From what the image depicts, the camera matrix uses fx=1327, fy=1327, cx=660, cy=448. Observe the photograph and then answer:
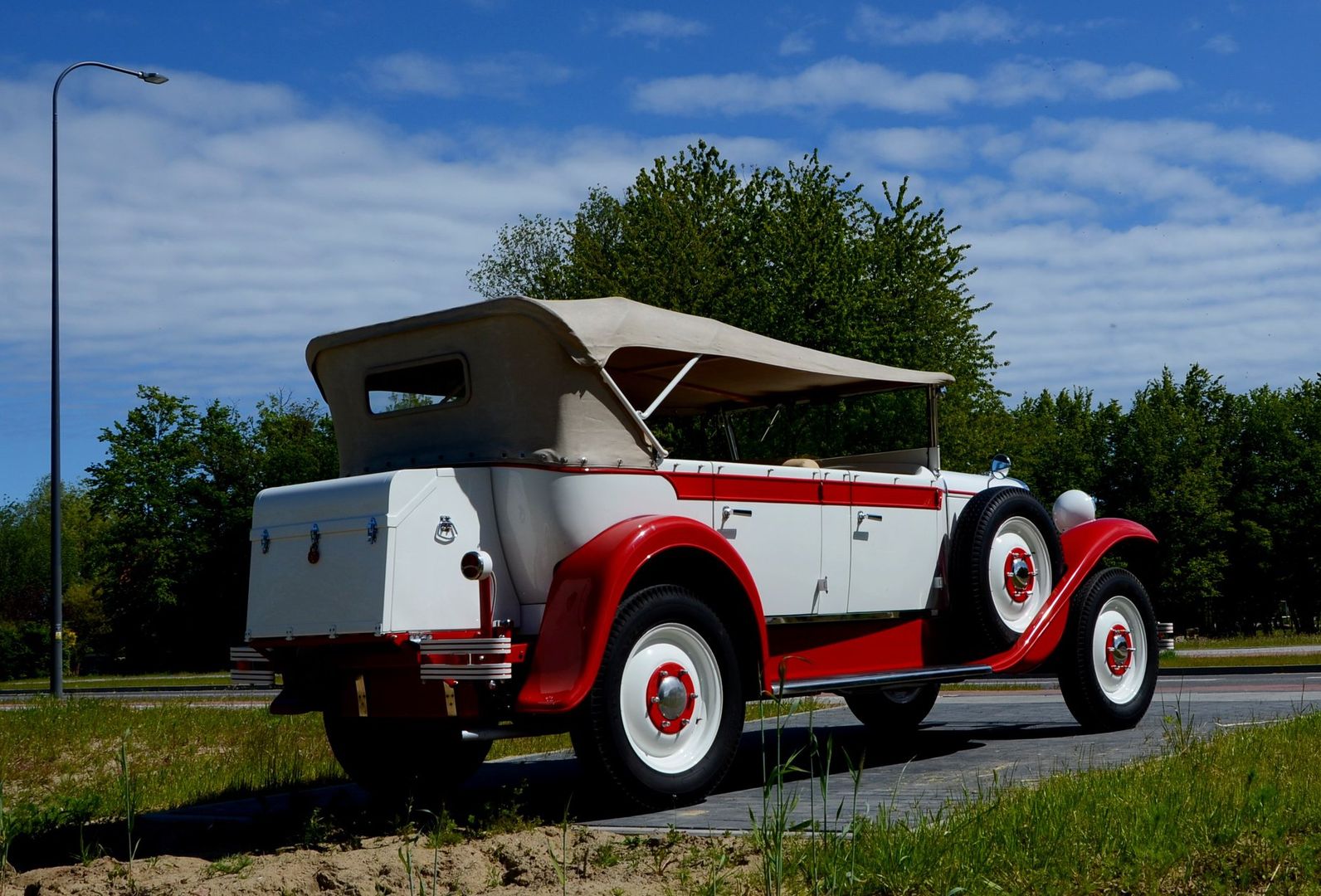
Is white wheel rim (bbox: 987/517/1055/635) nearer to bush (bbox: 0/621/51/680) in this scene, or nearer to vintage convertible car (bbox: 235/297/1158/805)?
vintage convertible car (bbox: 235/297/1158/805)

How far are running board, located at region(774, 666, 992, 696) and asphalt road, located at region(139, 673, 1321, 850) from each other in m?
0.41

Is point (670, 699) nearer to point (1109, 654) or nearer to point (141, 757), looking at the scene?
point (1109, 654)

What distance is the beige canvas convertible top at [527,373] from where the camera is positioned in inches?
253

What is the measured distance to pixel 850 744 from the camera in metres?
9.26

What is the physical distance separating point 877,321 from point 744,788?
22136 mm

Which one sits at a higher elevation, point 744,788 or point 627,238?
point 627,238

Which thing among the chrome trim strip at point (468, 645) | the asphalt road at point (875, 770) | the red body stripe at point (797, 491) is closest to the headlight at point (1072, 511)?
the asphalt road at point (875, 770)

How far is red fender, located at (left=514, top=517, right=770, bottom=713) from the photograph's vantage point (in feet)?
19.2

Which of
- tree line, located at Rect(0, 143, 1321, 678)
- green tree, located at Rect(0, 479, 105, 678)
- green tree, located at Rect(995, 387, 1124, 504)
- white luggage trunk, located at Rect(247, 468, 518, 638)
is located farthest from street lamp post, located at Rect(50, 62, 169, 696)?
green tree, located at Rect(0, 479, 105, 678)

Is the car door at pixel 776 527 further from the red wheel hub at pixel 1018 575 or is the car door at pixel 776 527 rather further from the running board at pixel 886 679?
the red wheel hub at pixel 1018 575

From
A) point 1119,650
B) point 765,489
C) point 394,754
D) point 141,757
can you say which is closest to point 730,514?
point 765,489

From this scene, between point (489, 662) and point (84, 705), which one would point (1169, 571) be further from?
point (489, 662)

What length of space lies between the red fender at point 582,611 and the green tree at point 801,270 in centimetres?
2153

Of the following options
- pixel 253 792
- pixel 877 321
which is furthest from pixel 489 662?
pixel 877 321
